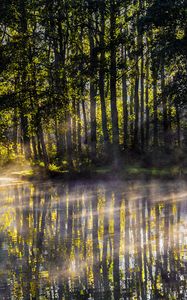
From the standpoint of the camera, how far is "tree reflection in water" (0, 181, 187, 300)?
748cm

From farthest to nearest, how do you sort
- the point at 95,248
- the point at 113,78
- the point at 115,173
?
the point at 113,78 < the point at 115,173 < the point at 95,248

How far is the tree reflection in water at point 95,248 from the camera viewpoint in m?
7.48

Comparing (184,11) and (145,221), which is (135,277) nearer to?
(145,221)

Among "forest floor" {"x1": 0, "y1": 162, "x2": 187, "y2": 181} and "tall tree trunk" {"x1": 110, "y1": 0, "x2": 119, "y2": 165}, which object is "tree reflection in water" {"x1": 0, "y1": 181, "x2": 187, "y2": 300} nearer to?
"forest floor" {"x1": 0, "y1": 162, "x2": 187, "y2": 181}

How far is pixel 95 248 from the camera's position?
33.7 feet

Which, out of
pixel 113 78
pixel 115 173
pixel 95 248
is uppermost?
pixel 113 78

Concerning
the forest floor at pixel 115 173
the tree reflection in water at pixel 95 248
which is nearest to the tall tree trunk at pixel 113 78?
the forest floor at pixel 115 173

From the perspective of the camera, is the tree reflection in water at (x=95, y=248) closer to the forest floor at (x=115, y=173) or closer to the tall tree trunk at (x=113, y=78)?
the forest floor at (x=115, y=173)

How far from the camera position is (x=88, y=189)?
76.6 ft

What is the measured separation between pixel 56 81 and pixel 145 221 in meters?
21.7

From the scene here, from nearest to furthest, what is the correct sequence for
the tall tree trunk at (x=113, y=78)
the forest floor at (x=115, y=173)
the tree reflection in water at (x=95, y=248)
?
1. the tree reflection in water at (x=95, y=248)
2. the forest floor at (x=115, y=173)
3. the tall tree trunk at (x=113, y=78)

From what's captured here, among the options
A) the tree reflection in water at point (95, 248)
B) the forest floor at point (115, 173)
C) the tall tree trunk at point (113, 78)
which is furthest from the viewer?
the tall tree trunk at point (113, 78)

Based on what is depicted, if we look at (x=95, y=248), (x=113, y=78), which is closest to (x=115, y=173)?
(x=113, y=78)

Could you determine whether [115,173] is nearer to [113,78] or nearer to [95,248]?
[113,78]
